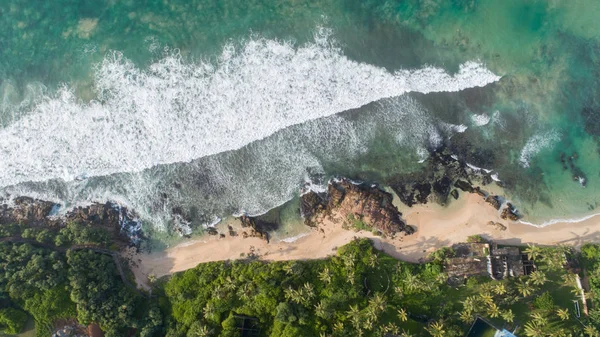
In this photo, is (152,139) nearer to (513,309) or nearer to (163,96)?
(163,96)

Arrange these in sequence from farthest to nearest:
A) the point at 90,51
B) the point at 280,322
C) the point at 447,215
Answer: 1. the point at 90,51
2. the point at 447,215
3. the point at 280,322

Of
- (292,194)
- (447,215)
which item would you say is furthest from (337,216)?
(447,215)

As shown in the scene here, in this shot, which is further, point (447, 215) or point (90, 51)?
→ point (90, 51)

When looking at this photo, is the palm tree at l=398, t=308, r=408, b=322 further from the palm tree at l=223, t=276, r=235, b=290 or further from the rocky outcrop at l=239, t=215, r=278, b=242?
the palm tree at l=223, t=276, r=235, b=290

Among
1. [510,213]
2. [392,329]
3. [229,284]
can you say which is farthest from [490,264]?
[229,284]

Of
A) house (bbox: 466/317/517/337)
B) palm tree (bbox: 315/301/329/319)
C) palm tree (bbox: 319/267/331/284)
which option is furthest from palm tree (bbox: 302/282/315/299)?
house (bbox: 466/317/517/337)
